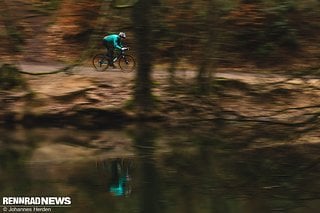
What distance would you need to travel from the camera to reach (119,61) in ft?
53.7

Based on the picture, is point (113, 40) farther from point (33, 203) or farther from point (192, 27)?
point (33, 203)

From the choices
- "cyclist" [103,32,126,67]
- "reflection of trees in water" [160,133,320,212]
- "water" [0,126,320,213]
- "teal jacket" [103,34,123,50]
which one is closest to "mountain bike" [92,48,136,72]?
"cyclist" [103,32,126,67]

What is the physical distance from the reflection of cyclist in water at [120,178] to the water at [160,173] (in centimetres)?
1

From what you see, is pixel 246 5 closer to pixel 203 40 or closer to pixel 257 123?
pixel 203 40

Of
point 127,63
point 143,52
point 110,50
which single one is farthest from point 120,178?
point 127,63

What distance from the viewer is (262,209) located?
7.55 metres

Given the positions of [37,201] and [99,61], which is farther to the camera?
[99,61]

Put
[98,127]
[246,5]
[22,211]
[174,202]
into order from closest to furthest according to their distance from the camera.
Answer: [22,211] → [174,202] → [98,127] → [246,5]

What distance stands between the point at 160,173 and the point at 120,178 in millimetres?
691

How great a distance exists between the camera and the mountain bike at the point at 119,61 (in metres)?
16.2

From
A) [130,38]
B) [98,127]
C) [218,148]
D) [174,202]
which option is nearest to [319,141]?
[218,148]

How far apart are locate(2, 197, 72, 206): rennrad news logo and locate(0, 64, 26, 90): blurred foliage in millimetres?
6957

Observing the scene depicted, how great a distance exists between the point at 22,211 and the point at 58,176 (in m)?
2.17

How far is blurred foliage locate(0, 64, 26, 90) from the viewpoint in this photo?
1441 centimetres
